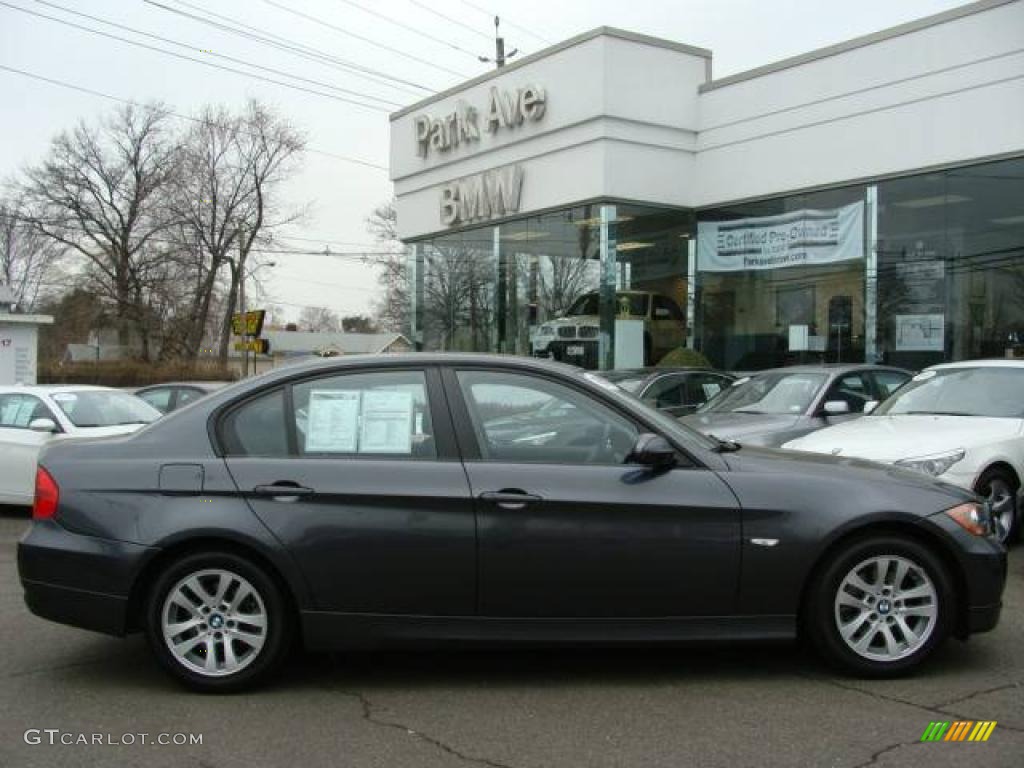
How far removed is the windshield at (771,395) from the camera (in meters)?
9.88

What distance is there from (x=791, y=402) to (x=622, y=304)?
30.9 ft

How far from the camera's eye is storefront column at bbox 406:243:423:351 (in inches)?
951

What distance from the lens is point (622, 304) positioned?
1912cm

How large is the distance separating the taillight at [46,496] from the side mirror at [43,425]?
5.43m

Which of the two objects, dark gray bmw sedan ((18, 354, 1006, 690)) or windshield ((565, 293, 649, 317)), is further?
windshield ((565, 293, 649, 317))

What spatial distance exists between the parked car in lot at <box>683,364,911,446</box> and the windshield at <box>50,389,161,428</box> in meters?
5.94

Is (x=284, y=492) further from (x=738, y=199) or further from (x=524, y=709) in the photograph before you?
(x=738, y=199)

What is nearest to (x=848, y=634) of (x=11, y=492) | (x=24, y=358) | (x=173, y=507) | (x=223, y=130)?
(x=173, y=507)

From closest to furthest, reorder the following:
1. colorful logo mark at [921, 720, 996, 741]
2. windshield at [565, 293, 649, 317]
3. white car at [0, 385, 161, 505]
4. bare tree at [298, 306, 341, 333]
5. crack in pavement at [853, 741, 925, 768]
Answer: crack in pavement at [853, 741, 925, 768], colorful logo mark at [921, 720, 996, 741], white car at [0, 385, 161, 505], windshield at [565, 293, 649, 317], bare tree at [298, 306, 341, 333]

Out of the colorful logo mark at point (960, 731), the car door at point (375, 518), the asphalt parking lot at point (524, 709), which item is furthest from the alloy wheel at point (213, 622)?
the colorful logo mark at point (960, 731)

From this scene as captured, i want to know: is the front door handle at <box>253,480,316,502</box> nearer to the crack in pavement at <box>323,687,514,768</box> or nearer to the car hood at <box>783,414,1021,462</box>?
the crack in pavement at <box>323,687,514,768</box>

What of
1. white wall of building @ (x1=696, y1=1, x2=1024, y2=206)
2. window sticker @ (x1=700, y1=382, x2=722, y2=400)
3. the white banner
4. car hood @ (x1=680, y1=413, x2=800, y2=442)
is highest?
white wall of building @ (x1=696, y1=1, x2=1024, y2=206)

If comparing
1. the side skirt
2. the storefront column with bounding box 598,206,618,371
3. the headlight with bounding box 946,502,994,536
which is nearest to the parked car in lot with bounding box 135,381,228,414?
the storefront column with bounding box 598,206,618,371

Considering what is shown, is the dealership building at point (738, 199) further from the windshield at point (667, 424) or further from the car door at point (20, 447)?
the windshield at point (667, 424)
